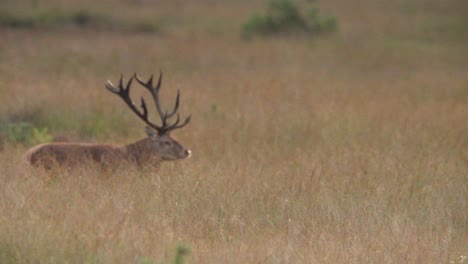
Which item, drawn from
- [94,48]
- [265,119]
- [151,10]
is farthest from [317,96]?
[151,10]

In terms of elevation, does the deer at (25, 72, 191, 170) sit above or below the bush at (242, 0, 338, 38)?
above

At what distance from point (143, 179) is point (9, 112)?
4.17 meters

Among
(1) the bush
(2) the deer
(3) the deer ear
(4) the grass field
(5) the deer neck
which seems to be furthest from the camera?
(1) the bush

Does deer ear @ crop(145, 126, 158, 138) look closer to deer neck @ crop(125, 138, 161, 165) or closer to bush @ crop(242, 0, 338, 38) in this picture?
deer neck @ crop(125, 138, 161, 165)

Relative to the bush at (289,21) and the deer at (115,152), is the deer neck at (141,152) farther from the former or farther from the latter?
the bush at (289,21)

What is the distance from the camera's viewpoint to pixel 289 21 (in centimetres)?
2414

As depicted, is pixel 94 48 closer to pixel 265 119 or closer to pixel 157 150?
pixel 265 119

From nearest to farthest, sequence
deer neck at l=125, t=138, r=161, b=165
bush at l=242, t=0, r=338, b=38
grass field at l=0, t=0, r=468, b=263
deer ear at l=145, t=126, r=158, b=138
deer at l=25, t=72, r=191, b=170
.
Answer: grass field at l=0, t=0, r=468, b=263 < deer at l=25, t=72, r=191, b=170 < deer neck at l=125, t=138, r=161, b=165 < deer ear at l=145, t=126, r=158, b=138 < bush at l=242, t=0, r=338, b=38

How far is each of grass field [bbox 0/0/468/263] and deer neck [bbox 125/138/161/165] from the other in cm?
24

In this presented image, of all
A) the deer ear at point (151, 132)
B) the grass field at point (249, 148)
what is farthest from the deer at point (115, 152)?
the grass field at point (249, 148)

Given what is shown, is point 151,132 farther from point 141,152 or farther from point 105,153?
point 105,153

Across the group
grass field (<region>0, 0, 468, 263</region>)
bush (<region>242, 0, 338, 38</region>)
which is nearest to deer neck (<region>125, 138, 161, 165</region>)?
grass field (<region>0, 0, 468, 263</region>)

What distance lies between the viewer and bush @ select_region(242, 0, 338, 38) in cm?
Answer: 2334

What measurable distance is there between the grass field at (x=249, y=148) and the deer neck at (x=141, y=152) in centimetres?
24
